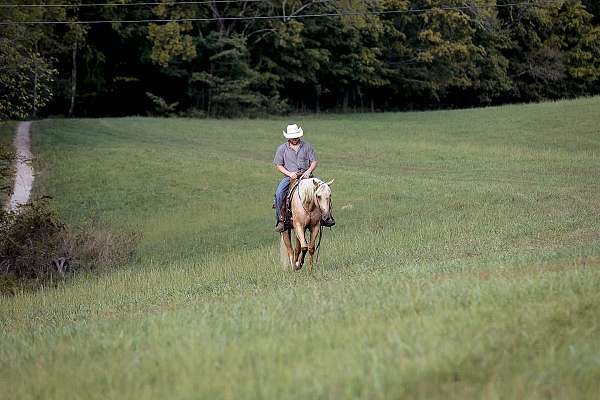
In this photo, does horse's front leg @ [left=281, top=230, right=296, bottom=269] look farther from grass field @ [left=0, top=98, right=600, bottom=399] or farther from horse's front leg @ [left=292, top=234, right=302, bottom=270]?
grass field @ [left=0, top=98, right=600, bottom=399]

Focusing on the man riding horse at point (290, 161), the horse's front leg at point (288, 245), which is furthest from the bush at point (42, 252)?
the man riding horse at point (290, 161)

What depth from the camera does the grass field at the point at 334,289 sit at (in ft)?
21.9

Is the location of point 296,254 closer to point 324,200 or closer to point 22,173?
point 324,200

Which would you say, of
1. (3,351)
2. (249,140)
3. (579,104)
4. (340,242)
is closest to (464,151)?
(249,140)

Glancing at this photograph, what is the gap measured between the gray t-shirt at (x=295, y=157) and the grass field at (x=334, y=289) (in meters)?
1.86

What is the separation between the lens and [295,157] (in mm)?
16031

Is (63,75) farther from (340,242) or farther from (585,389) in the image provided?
(585,389)

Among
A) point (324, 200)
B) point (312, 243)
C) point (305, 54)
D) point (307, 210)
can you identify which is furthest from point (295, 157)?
point (305, 54)

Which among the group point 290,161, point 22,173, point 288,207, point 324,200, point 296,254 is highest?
point 290,161

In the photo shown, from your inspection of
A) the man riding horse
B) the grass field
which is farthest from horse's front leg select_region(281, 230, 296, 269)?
the grass field

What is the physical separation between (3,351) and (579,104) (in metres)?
53.7

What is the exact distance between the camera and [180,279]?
1692cm

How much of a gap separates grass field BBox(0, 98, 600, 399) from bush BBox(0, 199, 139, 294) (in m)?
1.26

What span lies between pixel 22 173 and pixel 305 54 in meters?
38.3
